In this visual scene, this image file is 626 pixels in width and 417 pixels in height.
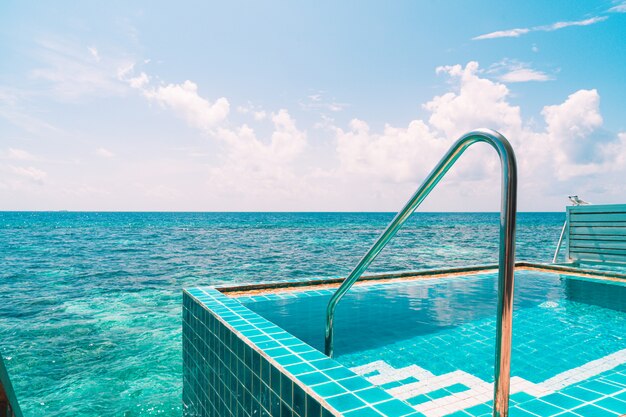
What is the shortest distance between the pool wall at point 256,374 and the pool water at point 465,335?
2.03 feet

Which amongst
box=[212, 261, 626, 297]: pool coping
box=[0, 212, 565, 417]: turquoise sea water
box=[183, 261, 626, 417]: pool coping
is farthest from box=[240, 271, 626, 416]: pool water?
box=[0, 212, 565, 417]: turquoise sea water

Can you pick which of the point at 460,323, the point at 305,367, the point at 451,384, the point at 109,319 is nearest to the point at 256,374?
the point at 305,367

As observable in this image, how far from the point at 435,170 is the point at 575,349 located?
3136 mm

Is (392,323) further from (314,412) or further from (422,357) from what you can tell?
(314,412)

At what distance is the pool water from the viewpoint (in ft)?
9.32

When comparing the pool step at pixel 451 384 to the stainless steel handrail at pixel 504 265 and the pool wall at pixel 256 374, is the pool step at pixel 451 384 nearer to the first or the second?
the pool wall at pixel 256 374

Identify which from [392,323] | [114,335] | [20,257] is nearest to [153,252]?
[20,257]

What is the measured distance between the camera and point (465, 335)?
405cm

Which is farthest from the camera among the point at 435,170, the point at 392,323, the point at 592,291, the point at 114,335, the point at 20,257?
the point at 20,257

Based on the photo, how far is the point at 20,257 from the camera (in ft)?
76.2

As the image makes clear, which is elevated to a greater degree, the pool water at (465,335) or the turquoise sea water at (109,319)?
the pool water at (465,335)

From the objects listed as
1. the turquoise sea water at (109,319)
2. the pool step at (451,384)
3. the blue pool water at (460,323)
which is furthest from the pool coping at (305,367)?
the turquoise sea water at (109,319)

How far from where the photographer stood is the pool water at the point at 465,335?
284 centimetres

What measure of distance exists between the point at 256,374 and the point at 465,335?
2576mm
